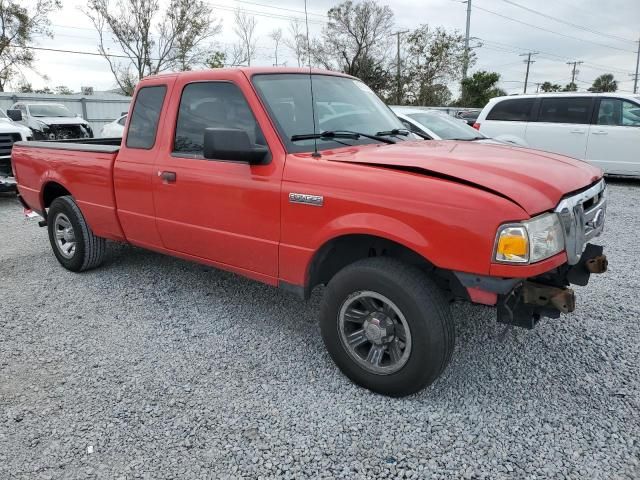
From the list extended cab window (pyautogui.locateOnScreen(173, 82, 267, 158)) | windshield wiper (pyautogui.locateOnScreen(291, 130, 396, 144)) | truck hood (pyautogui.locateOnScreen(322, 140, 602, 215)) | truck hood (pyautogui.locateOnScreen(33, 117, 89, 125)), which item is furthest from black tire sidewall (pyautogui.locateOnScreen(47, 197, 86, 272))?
truck hood (pyautogui.locateOnScreen(33, 117, 89, 125))

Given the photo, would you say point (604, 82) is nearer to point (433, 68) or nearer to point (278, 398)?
point (433, 68)

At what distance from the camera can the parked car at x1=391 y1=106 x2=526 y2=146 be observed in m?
7.80

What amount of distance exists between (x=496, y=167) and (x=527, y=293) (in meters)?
0.68

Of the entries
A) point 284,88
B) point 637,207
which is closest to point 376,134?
point 284,88

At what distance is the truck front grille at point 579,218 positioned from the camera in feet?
7.89

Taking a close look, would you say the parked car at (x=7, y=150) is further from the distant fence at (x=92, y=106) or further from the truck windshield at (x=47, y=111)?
the distant fence at (x=92, y=106)

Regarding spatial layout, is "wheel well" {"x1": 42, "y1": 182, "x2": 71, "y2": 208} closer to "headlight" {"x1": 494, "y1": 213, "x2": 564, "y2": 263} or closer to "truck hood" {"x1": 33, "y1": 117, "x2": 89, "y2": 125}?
"headlight" {"x1": 494, "y1": 213, "x2": 564, "y2": 263}

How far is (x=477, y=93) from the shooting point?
3459 cm

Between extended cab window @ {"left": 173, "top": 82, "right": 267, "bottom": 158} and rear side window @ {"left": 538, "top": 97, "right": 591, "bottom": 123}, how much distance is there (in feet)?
29.1

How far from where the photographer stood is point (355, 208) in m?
2.67

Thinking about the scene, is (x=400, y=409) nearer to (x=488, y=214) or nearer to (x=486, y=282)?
(x=486, y=282)

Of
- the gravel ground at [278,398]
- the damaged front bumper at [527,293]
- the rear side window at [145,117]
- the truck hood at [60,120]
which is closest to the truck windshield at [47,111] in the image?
the truck hood at [60,120]

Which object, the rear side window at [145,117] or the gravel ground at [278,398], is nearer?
the gravel ground at [278,398]

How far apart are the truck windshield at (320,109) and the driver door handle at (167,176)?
0.94 meters
